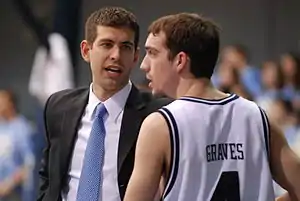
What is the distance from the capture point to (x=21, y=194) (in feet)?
30.2

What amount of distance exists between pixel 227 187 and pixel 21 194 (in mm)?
5997

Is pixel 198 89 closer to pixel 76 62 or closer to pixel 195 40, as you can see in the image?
pixel 195 40

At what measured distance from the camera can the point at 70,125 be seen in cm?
415

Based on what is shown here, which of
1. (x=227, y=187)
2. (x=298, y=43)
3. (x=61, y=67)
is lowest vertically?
(x=227, y=187)

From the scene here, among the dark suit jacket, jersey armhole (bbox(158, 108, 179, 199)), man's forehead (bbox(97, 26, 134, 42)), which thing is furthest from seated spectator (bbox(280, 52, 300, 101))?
jersey armhole (bbox(158, 108, 179, 199))

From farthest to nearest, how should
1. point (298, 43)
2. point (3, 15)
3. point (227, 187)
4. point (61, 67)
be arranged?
point (3, 15)
point (298, 43)
point (61, 67)
point (227, 187)

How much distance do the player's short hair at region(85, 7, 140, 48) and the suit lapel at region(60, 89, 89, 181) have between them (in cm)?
27

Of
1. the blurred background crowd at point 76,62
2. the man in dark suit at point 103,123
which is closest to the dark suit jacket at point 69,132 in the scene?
the man in dark suit at point 103,123

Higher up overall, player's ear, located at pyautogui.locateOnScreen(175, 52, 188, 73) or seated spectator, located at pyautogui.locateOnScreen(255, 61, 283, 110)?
seated spectator, located at pyautogui.locateOnScreen(255, 61, 283, 110)

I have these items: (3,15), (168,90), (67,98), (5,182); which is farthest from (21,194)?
(168,90)

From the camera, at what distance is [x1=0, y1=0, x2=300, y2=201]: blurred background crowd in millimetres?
8133

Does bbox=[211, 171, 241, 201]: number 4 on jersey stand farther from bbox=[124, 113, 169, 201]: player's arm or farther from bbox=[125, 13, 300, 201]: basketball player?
bbox=[124, 113, 169, 201]: player's arm

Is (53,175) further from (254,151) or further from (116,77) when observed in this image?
(254,151)

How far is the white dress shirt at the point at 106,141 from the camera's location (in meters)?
3.99
